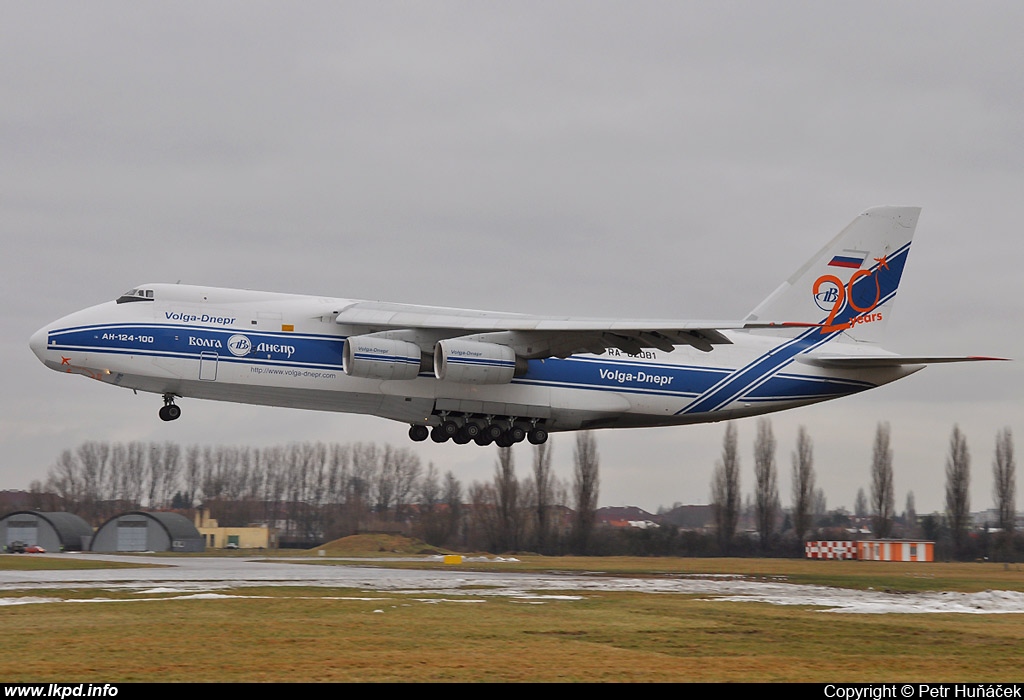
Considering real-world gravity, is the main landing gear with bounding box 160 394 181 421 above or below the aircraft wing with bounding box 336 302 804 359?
below

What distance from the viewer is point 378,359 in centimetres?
2400

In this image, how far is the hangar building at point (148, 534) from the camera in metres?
47.8

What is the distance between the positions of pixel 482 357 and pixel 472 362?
0.26 metres

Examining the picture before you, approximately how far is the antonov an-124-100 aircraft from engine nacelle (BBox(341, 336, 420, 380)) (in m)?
0.03

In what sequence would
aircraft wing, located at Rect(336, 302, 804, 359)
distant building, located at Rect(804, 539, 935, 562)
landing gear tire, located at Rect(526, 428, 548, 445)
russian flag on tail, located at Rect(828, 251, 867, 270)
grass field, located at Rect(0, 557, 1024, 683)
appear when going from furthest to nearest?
1. distant building, located at Rect(804, 539, 935, 562)
2. russian flag on tail, located at Rect(828, 251, 867, 270)
3. landing gear tire, located at Rect(526, 428, 548, 445)
4. aircraft wing, located at Rect(336, 302, 804, 359)
5. grass field, located at Rect(0, 557, 1024, 683)

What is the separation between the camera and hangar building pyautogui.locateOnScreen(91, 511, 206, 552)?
47781 mm

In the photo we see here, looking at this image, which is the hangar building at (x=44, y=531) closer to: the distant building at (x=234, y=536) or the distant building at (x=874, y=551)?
the distant building at (x=234, y=536)

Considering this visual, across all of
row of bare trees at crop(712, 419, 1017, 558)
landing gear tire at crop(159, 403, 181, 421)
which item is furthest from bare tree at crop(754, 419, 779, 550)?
landing gear tire at crop(159, 403, 181, 421)

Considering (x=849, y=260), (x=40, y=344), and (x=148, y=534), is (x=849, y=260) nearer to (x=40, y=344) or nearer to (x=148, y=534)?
(x=40, y=344)

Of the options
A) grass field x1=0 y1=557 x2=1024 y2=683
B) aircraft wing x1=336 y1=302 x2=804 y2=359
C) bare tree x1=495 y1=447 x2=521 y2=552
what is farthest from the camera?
bare tree x1=495 y1=447 x2=521 y2=552

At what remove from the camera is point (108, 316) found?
23641 mm

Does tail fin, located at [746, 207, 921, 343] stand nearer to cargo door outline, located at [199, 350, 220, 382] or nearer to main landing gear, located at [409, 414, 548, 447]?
main landing gear, located at [409, 414, 548, 447]

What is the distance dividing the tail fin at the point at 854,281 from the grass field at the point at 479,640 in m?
12.5

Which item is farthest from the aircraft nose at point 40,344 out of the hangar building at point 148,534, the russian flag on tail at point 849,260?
the hangar building at point 148,534
